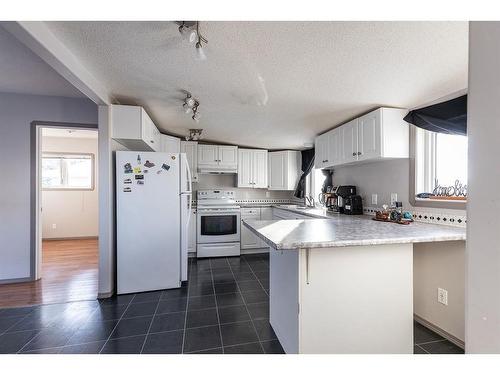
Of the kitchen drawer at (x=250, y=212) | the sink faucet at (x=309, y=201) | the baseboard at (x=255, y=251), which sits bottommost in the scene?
the baseboard at (x=255, y=251)

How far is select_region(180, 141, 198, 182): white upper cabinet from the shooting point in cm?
411

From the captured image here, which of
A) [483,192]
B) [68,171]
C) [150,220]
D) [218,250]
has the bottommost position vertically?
[218,250]

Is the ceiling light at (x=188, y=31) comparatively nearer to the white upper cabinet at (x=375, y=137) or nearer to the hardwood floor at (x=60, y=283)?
the white upper cabinet at (x=375, y=137)

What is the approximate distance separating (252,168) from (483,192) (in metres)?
4.09

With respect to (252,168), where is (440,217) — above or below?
below

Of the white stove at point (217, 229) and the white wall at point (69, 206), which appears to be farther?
the white wall at point (69, 206)

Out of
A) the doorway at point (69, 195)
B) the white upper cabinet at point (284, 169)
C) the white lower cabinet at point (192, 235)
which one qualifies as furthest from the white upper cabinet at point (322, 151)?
the doorway at point (69, 195)

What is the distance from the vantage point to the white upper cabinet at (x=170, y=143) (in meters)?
3.63

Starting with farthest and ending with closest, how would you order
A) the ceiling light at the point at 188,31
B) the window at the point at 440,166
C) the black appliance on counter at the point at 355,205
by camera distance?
the black appliance on counter at the point at 355,205
the window at the point at 440,166
the ceiling light at the point at 188,31

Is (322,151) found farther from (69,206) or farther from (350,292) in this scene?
(69,206)

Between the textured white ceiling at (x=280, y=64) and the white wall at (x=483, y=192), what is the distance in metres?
0.94

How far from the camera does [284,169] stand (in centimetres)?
460

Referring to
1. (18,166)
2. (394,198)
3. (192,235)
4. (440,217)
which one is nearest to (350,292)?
(440,217)
